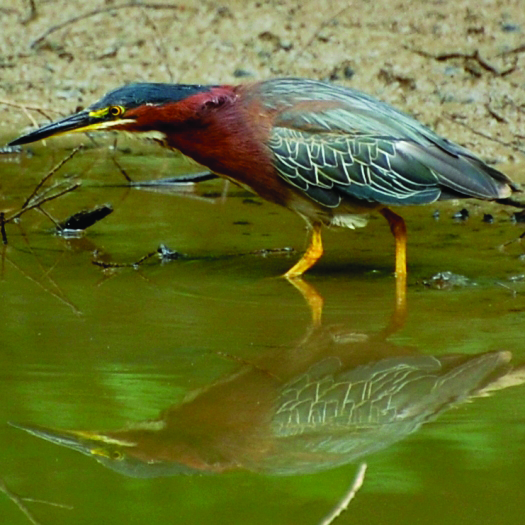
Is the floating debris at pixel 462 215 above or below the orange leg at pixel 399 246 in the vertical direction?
below

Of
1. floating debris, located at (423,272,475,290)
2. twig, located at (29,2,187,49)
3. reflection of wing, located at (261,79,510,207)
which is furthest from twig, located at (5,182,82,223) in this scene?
twig, located at (29,2,187,49)

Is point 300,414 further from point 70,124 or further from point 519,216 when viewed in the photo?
point 519,216

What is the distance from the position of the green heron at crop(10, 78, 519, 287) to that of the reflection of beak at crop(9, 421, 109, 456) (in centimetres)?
222

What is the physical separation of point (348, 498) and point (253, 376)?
1.15 metres

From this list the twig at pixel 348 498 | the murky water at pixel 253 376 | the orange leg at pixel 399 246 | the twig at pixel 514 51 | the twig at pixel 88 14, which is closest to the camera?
the twig at pixel 348 498

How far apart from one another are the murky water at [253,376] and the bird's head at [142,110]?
25.7 inches

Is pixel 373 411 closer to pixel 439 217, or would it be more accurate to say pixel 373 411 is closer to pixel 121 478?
Answer: pixel 121 478

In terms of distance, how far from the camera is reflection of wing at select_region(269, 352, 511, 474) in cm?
404

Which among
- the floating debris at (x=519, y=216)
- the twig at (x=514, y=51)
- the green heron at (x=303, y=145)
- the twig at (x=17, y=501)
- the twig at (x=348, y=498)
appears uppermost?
the green heron at (x=303, y=145)

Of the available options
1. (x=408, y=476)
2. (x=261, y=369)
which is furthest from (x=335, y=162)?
(x=408, y=476)

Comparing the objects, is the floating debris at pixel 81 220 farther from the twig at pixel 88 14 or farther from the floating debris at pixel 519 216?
the twig at pixel 88 14

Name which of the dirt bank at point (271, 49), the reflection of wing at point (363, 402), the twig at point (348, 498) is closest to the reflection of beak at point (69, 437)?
the reflection of wing at point (363, 402)

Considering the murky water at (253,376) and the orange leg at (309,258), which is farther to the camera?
the orange leg at (309,258)

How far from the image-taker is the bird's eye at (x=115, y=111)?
6.04 meters
